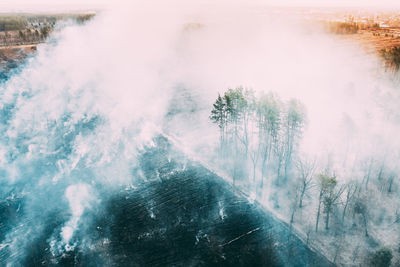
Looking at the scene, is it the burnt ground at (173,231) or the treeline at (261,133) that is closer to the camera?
the burnt ground at (173,231)

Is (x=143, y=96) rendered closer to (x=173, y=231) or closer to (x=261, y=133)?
(x=261, y=133)

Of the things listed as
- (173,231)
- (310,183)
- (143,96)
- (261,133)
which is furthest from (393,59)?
(173,231)

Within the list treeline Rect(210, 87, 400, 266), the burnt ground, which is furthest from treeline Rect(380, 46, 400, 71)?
the burnt ground

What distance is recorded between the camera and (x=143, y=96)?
56.2 meters

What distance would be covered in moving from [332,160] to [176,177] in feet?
63.9

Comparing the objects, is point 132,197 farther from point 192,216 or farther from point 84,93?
point 84,93

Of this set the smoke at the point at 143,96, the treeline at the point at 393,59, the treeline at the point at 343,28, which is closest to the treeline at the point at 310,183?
the smoke at the point at 143,96

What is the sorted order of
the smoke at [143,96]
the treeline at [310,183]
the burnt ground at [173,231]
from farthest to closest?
the smoke at [143,96] → the treeline at [310,183] → the burnt ground at [173,231]

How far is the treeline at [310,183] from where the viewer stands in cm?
2427

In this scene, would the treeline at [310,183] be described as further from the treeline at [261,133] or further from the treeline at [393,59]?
the treeline at [393,59]

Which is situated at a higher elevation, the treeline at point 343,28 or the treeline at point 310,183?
the treeline at point 343,28

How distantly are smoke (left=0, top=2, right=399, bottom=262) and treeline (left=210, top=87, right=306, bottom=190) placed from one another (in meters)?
3.91

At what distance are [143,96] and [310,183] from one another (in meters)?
37.9

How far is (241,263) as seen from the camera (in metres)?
21.9
